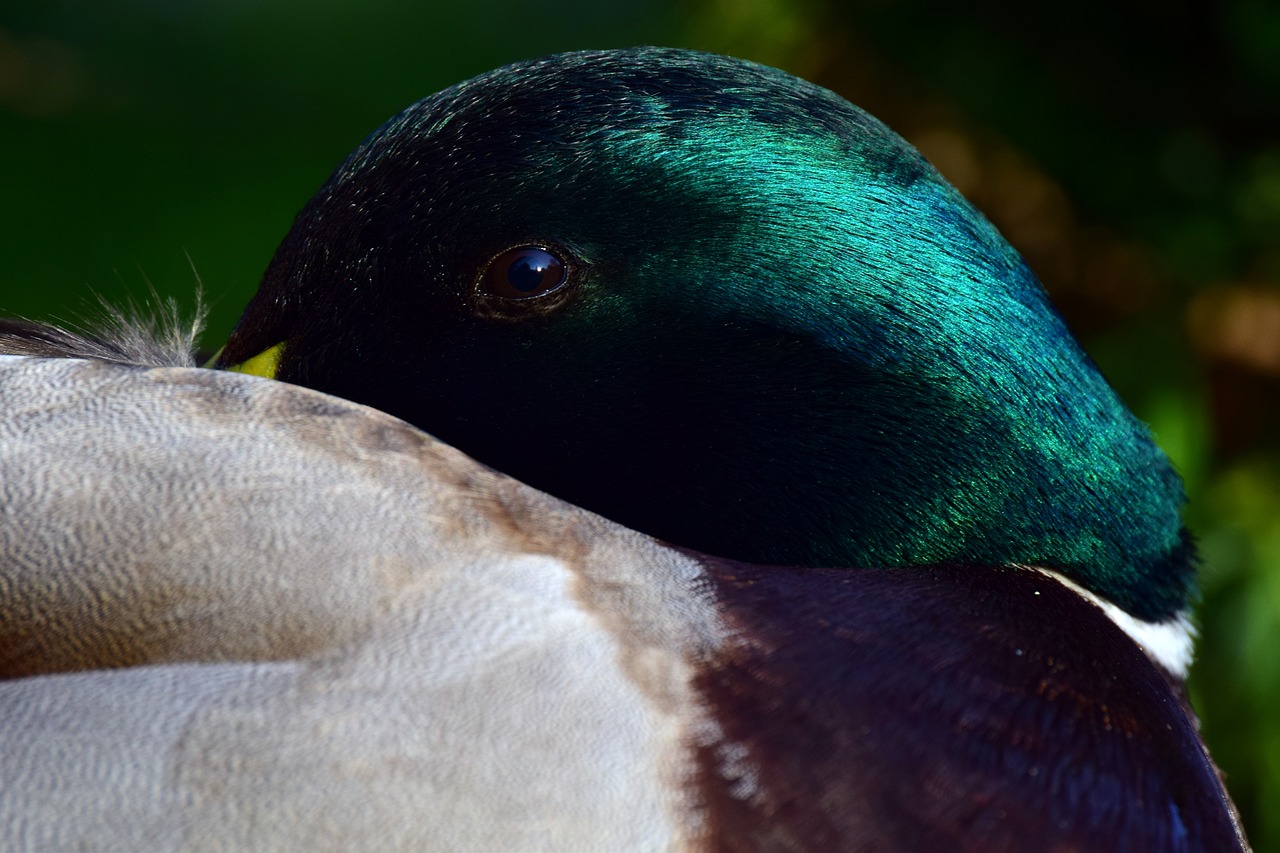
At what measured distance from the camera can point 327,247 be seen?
4.10ft

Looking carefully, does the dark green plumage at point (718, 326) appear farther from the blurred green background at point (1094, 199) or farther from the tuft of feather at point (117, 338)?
the blurred green background at point (1094, 199)

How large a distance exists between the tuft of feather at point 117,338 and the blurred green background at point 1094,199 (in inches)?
2.7

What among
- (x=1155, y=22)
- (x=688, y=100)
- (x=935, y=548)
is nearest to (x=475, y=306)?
(x=688, y=100)

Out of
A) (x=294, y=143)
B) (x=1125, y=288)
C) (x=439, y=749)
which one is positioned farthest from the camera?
(x=294, y=143)

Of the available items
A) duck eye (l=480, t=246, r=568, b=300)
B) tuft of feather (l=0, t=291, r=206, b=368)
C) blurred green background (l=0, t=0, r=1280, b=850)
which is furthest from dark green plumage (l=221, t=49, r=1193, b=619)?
blurred green background (l=0, t=0, r=1280, b=850)

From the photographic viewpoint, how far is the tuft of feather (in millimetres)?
1282

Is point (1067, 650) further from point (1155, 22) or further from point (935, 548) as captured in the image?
point (1155, 22)

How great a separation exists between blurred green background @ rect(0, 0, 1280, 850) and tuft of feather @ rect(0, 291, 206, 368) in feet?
0.23

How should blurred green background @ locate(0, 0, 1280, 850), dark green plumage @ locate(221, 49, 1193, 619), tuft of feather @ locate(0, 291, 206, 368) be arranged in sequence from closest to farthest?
1. dark green plumage @ locate(221, 49, 1193, 619)
2. tuft of feather @ locate(0, 291, 206, 368)
3. blurred green background @ locate(0, 0, 1280, 850)

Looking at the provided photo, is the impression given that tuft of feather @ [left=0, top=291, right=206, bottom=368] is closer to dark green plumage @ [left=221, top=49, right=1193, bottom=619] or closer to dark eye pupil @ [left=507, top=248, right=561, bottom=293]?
dark green plumage @ [left=221, top=49, right=1193, bottom=619]

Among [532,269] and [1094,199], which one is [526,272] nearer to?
[532,269]

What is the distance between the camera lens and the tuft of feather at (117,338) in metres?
1.28

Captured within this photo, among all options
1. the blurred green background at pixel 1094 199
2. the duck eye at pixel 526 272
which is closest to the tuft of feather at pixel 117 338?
the blurred green background at pixel 1094 199

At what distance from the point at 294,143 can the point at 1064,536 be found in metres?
4.39
